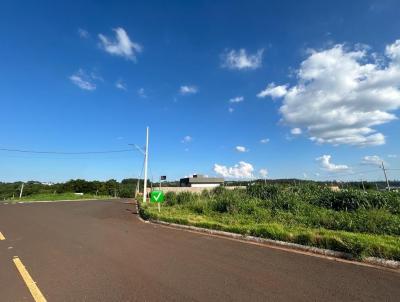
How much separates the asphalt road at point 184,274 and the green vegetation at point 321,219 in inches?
30.7

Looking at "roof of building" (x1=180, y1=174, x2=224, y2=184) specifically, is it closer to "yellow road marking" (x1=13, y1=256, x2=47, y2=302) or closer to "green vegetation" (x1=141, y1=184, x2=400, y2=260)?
"green vegetation" (x1=141, y1=184, x2=400, y2=260)

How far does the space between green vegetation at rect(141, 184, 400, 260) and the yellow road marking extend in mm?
5600

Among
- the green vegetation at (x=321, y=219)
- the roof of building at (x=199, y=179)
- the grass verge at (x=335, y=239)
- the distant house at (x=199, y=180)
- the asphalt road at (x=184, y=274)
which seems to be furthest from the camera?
the roof of building at (x=199, y=179)

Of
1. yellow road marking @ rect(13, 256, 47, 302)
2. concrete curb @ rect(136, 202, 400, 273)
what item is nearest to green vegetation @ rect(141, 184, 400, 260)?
concrete curb @ rect(136, 202, 400, 273)

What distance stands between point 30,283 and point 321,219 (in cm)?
804

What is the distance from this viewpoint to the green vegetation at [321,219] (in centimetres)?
682

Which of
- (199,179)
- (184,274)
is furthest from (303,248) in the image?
(199,179)

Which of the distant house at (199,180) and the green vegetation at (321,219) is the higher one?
the distant house at (199,180)

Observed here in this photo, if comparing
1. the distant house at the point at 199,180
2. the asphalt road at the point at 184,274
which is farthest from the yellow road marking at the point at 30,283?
the distant house at the point at 199,180

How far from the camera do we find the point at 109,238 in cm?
970

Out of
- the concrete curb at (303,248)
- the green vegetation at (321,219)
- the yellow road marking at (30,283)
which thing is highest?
the green vegetation at (321,219)

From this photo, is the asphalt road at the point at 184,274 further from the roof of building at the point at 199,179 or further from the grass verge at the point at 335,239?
the roof of building at the point at 199,179

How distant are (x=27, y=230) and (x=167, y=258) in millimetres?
7467

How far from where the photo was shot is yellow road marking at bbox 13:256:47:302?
4.63 meters
